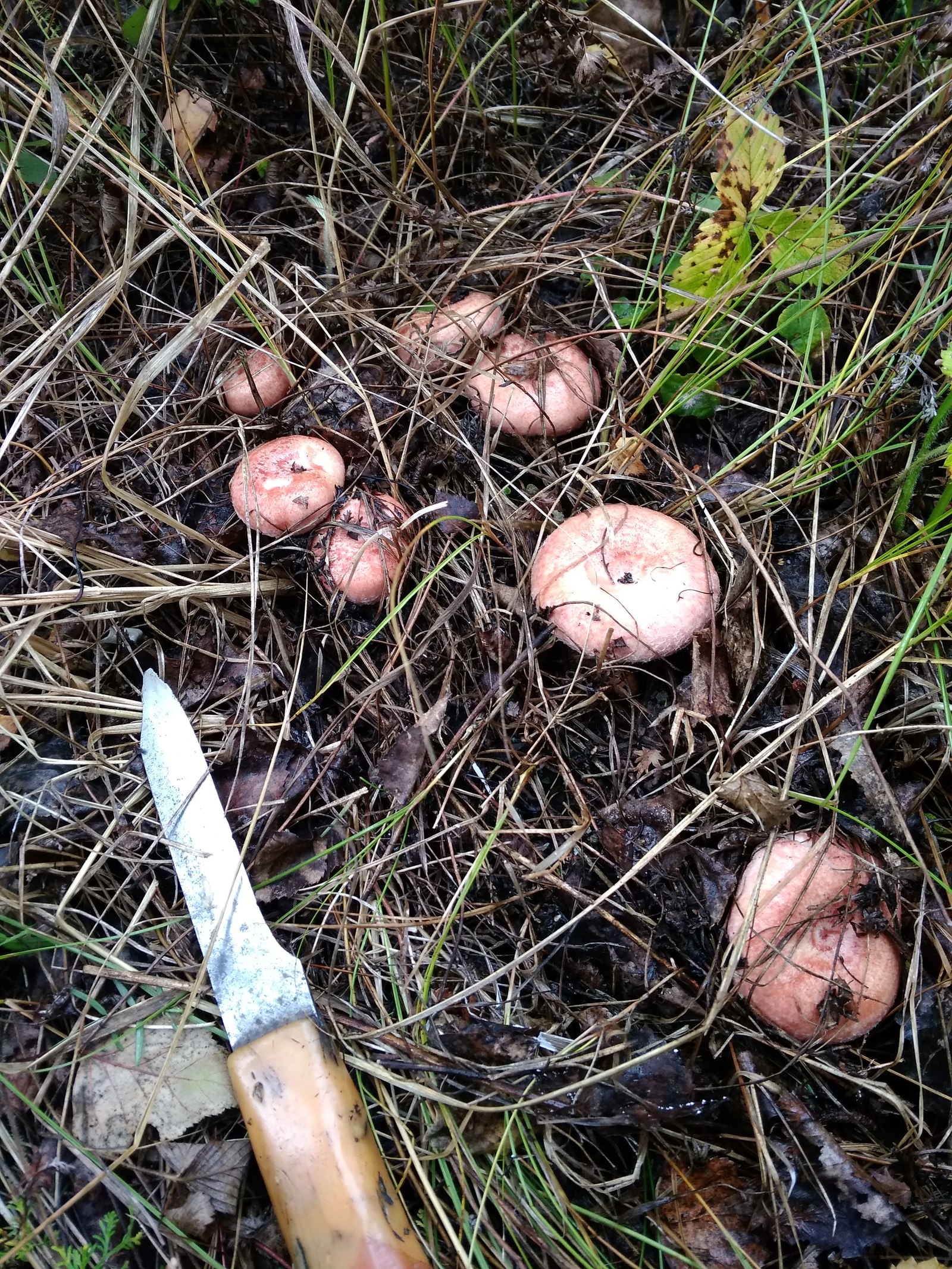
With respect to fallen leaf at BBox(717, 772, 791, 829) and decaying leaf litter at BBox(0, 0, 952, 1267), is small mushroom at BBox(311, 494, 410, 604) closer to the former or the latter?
decaying leaf litter at BBox(0, 0, 952, 1267)

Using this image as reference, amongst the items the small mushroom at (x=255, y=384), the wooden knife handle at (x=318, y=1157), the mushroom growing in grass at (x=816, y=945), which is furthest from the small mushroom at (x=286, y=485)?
the mushroom growing in grass at (x=816, y=945)

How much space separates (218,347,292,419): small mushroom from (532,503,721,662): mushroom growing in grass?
0.89m

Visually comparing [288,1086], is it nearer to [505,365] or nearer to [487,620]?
[487,620]

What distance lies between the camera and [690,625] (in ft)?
5.65

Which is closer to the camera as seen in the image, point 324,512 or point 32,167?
point 324,512

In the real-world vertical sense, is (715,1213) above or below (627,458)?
below

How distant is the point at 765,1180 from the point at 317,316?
2.18 metres

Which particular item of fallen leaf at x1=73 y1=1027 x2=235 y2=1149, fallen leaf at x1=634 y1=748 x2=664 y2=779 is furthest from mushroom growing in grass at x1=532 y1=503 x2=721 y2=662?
fallen leaf at x1=73 y1=1027 x2=235 y2=1149

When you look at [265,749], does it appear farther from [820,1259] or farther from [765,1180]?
[820,1259]

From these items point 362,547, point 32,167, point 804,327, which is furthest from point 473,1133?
point 32,167

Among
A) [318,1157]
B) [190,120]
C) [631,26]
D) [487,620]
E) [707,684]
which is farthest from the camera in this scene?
[631,26]

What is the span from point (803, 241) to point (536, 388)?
71cm

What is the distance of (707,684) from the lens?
1754 mm

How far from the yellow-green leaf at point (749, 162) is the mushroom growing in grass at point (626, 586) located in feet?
2.66
